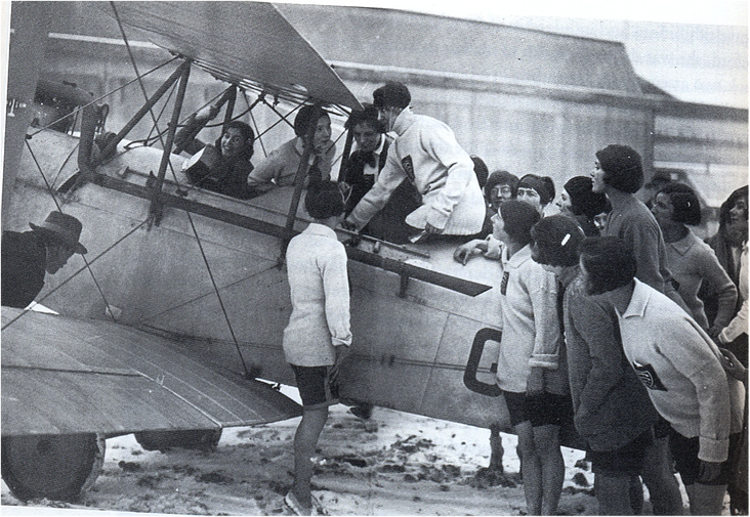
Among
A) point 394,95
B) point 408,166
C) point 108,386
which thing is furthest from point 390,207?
point 108,386

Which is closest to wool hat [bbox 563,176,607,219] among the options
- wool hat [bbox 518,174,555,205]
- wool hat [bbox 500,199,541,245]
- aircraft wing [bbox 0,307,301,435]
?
wool hat [bbox 518,174,555,205]

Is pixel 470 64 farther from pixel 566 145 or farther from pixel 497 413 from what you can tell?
pixel 497 413

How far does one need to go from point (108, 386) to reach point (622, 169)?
219 cm

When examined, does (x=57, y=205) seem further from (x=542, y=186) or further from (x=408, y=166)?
(x=542, y=186)

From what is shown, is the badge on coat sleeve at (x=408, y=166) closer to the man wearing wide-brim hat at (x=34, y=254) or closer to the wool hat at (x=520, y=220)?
the wool hat at (x=520, y=220)

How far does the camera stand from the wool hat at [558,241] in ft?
9.47

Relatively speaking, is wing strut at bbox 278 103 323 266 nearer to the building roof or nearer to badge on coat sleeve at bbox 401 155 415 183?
the building roof

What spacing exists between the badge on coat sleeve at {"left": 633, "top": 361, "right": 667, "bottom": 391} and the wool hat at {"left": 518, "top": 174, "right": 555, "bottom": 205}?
0.72 metres

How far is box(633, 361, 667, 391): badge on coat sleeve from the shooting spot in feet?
9.23

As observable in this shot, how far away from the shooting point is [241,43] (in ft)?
9.75

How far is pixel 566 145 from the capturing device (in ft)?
10.0

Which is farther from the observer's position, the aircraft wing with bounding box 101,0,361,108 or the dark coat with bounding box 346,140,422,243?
the dark coat with bounding box 346,140,422,243

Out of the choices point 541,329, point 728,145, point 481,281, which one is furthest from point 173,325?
point 728,145

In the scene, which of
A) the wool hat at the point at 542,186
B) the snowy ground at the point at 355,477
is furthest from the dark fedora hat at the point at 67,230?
the wool hat at the point at 542,186
